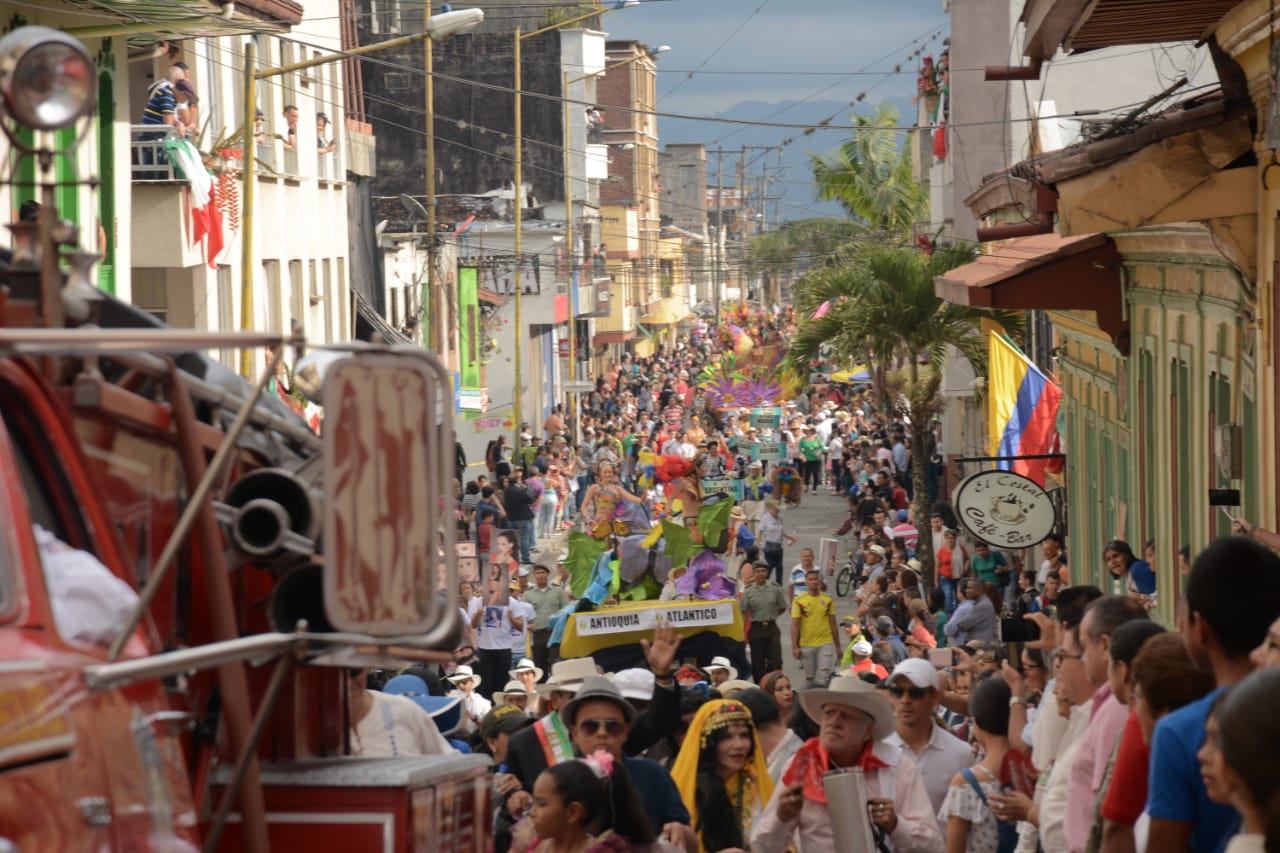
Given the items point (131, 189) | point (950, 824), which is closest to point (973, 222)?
point (131, 189)

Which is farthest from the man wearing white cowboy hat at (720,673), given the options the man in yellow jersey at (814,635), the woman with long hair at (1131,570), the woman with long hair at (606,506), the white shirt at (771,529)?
the white shirt at (771,529)

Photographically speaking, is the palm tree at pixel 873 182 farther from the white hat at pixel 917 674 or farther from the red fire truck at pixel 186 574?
the red fire truck at pixel 186 574

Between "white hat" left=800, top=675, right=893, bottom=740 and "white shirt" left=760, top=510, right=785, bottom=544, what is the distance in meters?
21.2

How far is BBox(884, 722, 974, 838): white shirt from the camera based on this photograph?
31.8 ft

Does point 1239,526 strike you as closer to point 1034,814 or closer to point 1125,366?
point 1034,814

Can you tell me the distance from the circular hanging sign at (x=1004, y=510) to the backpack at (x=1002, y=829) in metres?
12.4

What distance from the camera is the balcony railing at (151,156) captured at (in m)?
23.5

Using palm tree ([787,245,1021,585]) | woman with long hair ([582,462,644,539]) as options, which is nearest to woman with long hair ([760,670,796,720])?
woman with long hair ([582,462,644,539])

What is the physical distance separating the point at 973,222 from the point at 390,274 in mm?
12295

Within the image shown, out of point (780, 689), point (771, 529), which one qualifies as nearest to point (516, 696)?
point (780, 689)

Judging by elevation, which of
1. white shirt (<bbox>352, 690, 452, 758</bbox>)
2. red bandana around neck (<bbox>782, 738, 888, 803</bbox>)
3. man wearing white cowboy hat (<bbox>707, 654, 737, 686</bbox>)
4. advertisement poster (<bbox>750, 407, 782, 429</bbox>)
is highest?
advertisement poster (<bbox>750, 407, 782, 429</bbox>)

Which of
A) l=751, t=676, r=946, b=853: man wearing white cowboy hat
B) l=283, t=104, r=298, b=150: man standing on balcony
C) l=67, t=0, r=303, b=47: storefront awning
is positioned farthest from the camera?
l=283, t=104, r=298, b=150: man standing on balcony

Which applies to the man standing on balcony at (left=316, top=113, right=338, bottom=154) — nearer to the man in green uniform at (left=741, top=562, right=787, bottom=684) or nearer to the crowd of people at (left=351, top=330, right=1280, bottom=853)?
the man in green uniform at (left=741, top=562, right=787, bottom=684)

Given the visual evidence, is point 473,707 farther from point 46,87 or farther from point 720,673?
point 46,87
